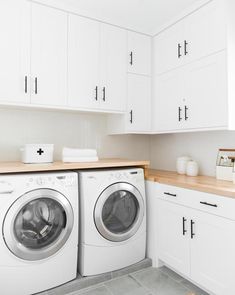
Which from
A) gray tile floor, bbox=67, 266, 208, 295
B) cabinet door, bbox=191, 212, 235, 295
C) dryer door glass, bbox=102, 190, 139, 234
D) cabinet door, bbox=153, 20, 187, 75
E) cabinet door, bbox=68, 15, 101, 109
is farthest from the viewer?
cabinet door, bbox=153, 20, 187, 75

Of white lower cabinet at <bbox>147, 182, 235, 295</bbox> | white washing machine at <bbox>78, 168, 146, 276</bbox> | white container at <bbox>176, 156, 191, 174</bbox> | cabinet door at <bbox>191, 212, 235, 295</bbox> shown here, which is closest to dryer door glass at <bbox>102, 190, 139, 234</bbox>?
white washing machine at <bbox>78, 168, 146, 276</bbox>

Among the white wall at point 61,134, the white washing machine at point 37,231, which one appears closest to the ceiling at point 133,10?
the white wall at point 61,134

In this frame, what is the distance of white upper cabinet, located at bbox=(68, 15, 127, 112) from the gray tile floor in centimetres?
159

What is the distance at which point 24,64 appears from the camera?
201cm

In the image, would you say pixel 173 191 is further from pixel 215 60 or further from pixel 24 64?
pixel 24 64

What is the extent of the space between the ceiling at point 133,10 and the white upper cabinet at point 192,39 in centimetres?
13

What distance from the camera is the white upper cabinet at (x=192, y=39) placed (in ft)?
6.45

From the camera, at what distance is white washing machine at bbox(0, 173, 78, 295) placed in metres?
1.66

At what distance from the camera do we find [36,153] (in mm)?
2037

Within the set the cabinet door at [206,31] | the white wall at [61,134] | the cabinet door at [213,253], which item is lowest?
the cabinet door at [213,253]

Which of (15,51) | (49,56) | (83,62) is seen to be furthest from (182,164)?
(15,51)

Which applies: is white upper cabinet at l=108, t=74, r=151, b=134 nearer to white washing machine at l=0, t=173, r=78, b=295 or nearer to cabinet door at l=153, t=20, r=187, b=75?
cabinet door at l=153, t=20, r=187, b=75

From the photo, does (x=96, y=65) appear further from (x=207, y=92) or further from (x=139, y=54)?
(x=207, y=92)

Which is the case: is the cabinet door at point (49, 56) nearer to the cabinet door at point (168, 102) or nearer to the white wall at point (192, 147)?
the cabinet door at point (168, 102)
